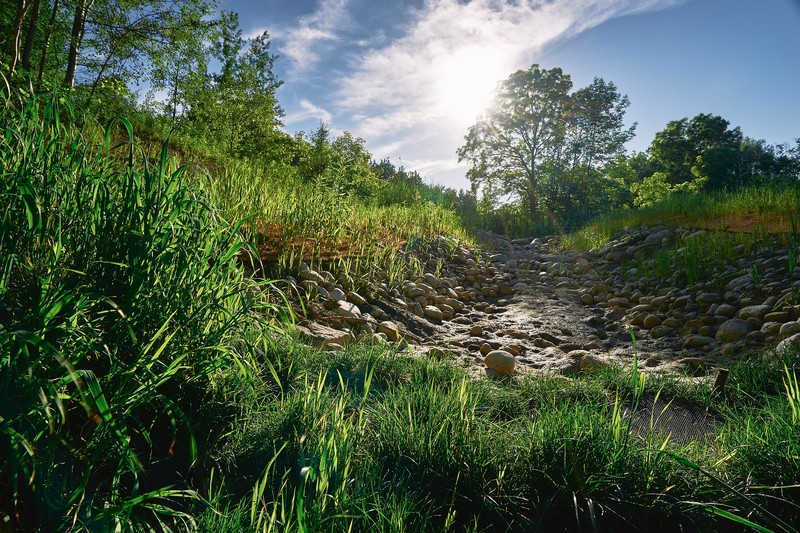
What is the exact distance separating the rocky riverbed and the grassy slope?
3.89 ft

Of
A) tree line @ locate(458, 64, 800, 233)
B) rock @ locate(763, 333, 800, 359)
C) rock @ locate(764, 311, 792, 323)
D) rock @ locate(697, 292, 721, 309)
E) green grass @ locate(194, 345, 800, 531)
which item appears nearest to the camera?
green grass @ locate(194, 345, 800, 531)

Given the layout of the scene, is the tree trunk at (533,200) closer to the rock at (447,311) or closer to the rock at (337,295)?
the rock at (447,311)

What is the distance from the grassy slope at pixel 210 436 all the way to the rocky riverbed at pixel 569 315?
3.89 feet

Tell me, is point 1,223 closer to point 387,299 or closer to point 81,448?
point 81,448

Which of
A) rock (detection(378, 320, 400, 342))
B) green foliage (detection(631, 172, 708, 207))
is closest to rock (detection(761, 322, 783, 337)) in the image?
rock (detection(378, 320, 400, 342))

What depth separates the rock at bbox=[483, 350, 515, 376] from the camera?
2789 millimetres

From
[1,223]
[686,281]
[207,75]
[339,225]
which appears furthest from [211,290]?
[207,75]

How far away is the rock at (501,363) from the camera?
279 centimetres

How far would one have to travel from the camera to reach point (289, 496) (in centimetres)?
127

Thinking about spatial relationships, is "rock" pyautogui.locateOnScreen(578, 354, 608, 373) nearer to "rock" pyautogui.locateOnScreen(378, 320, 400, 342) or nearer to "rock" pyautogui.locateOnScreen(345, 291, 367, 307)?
"rock" pyautogui.locateOnScreen(378, 320, 400, 342)

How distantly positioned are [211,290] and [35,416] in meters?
0.62

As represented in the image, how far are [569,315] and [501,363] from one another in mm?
2345

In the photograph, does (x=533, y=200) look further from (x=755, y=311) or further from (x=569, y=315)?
(x=755, y=311)

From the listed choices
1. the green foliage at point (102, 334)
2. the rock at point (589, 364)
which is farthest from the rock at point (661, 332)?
the green foliage at point (102, 334)
